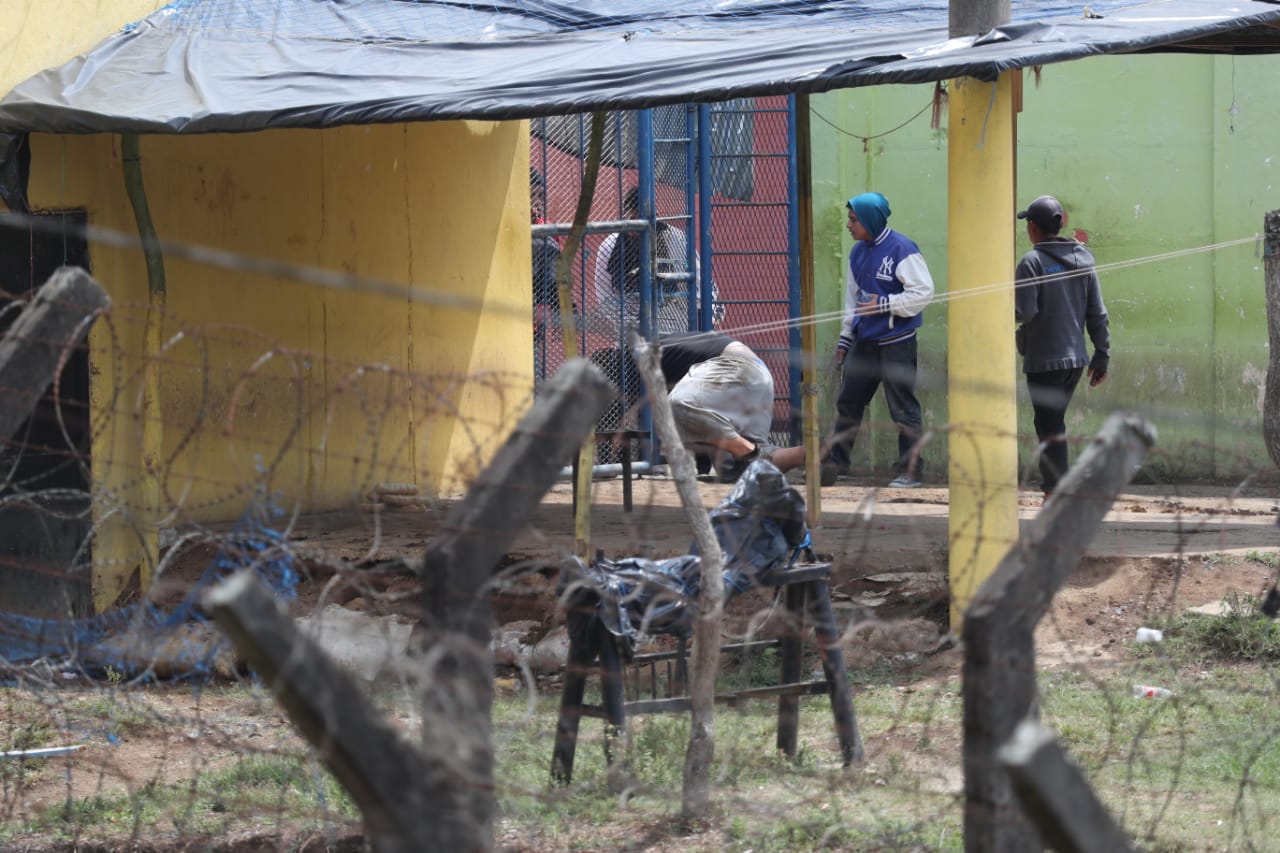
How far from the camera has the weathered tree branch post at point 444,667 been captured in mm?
1985

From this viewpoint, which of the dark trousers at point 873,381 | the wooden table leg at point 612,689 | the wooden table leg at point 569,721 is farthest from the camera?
the dark trousers at point 873,381

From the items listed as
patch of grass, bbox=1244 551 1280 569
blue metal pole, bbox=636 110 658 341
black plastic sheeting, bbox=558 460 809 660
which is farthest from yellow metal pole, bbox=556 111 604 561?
patch of grass, bbox=1244 551 1280 569

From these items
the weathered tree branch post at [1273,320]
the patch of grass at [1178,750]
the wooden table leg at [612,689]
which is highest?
the weathered tree branch post at [1273,320]

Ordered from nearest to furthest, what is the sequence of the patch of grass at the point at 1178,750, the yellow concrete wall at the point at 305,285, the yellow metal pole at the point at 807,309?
the patch of grass at the point at 1178,750 → the yellow concrete wall at the point at 305,285 → the yellow metal pole at the point at 807,309

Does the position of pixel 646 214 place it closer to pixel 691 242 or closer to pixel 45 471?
pixel 691 242

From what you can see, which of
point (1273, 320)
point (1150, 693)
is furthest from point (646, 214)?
point (1150, 693)

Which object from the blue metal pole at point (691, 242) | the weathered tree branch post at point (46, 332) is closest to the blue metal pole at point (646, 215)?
the blue metal pole at point (691, 242)

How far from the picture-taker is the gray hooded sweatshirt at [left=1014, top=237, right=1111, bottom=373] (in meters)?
8.73

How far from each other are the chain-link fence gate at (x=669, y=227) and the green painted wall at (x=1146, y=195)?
51 centimetres

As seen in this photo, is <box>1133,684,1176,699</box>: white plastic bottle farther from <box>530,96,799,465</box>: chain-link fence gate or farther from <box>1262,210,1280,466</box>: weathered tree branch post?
<box>530,96,799,465</box>: chain-link fence gate

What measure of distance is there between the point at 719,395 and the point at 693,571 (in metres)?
2.58

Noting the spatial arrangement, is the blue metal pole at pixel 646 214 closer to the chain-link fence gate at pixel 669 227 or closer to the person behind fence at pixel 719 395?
the chain-link fence gate at pixel 669 227

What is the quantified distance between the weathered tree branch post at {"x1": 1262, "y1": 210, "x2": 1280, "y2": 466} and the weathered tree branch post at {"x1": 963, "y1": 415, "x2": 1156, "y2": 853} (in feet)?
13.9

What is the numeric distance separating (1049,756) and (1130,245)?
997 centimetres
